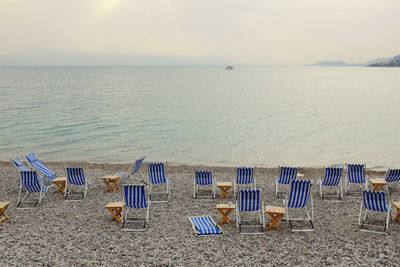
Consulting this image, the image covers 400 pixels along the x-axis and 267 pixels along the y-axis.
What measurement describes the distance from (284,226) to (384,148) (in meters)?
17.8

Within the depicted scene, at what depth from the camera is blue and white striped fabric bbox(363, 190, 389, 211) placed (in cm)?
733

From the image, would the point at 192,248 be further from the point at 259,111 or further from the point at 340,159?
the point at 259,111

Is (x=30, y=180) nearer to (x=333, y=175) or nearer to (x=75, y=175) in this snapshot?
(x=75, y=175)

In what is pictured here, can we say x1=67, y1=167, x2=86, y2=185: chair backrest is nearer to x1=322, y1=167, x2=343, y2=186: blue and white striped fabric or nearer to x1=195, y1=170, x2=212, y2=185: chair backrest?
x1=195, y1=170, x2=212, y2=185: chair backrest

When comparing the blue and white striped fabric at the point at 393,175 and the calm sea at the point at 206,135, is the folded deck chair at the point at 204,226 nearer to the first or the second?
the blue and white striped fabric at the point at 393,175

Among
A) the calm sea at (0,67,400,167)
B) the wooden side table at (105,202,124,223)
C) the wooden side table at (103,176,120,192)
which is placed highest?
the wooden side table at (105,202,124,223)

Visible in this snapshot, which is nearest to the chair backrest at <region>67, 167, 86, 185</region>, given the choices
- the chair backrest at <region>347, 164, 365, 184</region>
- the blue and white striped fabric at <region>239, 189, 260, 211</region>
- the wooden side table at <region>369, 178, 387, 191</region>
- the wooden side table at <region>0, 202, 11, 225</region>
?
the wooden side table at <region>0, 202, 11, 225</region>

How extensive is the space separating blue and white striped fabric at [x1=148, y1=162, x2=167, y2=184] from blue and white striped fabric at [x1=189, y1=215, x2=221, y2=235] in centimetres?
247

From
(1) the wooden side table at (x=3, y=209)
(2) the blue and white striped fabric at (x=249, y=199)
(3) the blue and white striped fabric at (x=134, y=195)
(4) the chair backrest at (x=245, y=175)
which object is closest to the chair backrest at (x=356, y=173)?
(4) the chair backrest at (x=245, y=175)

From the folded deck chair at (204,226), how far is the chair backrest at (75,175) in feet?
12.3

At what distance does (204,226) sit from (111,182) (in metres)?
4.59

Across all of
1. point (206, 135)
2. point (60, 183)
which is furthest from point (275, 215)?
point (206, 135)

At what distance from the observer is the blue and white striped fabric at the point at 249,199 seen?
291 inches

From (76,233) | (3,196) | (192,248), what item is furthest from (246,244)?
(3,196)
